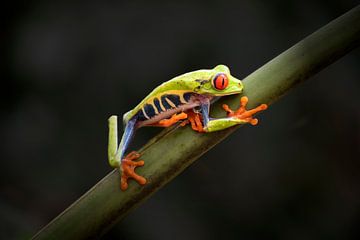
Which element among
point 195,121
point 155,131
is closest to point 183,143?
point 195,121

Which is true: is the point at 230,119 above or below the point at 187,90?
below

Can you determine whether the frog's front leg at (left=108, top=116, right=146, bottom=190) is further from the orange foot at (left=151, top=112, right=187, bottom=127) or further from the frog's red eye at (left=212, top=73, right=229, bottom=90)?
the frog's red eye at (left=212, top=73, right=229, bottom=90)

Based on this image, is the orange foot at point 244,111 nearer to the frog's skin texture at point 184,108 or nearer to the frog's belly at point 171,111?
the frog's skin texture at point 184,108


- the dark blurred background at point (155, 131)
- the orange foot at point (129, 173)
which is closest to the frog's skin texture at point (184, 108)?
the orange foot at point (129, 173)

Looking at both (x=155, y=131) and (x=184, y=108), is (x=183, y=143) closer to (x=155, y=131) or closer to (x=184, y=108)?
(x=184, y=108)

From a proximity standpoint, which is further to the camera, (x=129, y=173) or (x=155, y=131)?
(x=155, y=131)
